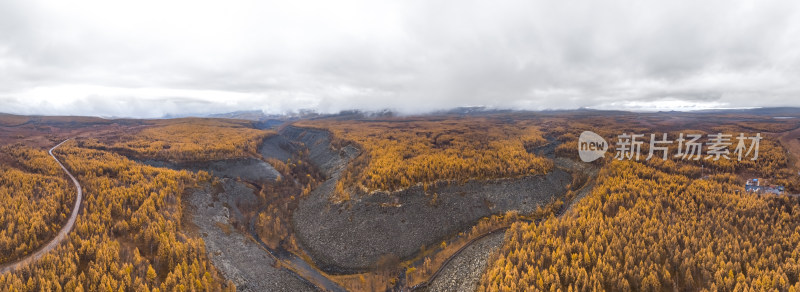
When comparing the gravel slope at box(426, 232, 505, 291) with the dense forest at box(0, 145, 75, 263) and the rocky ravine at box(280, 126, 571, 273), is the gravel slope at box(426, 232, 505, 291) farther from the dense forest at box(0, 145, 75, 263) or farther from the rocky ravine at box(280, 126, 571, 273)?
the dense forest at box(0, 145, 75, 263)

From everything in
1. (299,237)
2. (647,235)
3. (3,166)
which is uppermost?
(3,166)

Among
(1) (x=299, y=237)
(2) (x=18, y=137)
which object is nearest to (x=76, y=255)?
(1) (x=299, y=237)

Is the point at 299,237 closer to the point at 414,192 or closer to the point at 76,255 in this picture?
the point at 414,192

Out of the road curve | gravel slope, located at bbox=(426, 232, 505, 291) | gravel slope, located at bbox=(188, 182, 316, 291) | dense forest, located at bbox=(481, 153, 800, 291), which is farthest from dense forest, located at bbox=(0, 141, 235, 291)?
dense forest, located at bbox=(481, 153, 800, 291)

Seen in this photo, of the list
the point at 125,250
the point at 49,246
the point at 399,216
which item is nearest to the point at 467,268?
the point at 399,216

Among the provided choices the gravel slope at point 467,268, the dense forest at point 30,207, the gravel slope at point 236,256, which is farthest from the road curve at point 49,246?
the gravel slope at point 467,268

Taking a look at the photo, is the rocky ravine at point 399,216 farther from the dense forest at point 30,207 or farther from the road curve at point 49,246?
the dense forest at point 30,207
